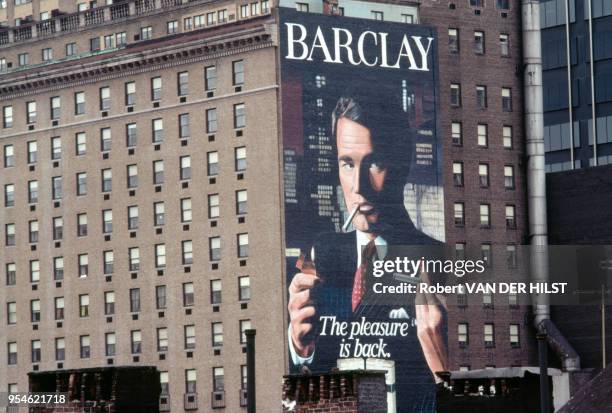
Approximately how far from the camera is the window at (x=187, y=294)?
157625mm

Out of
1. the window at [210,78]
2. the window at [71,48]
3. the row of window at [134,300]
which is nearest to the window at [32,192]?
A: the row of window at [134,300]

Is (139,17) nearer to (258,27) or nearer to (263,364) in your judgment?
(258,27)

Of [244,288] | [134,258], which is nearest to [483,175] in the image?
[244,288]

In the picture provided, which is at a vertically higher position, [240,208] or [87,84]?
[87,84]

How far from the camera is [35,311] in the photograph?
547 feet

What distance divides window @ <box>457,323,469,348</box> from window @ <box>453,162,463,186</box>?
11036mm

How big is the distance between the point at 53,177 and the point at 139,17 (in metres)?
14.4

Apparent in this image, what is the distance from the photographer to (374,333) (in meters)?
156

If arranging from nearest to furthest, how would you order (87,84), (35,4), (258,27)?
(258,27) → (87,84) → (35,4)

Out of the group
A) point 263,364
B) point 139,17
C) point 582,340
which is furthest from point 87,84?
point 582,340

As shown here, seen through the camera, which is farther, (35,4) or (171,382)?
(35,4)

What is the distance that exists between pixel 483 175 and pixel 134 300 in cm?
2905

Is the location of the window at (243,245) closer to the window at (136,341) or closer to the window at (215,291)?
the window at (215,291)

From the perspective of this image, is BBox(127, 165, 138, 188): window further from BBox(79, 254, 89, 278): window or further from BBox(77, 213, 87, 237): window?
BBox(79, 254, 89, 278): window
